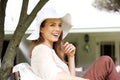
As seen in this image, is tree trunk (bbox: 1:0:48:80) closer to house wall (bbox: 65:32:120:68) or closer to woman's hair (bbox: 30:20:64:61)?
woman's hair (bbox: 30:20:64:61)

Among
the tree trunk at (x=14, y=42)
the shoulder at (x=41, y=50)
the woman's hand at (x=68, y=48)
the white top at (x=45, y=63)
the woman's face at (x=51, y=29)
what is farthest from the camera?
the tree trunk at (x=14, y=42)

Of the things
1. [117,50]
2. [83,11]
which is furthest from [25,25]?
[117,50]

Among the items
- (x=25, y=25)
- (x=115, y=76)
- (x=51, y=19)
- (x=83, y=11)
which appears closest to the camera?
(x=51, y=19)

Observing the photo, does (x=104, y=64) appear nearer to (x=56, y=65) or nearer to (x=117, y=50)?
(x=56, y=65)

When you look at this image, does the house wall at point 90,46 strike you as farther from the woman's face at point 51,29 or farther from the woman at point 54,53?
the woman's face at point 51,29

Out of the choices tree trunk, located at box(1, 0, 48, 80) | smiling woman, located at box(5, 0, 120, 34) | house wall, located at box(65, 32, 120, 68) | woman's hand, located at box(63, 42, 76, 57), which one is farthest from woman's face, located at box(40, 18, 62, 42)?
house wall, located at box(65, 32, 120, 68)

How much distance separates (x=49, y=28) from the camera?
4227 mm

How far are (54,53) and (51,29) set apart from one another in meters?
0.28

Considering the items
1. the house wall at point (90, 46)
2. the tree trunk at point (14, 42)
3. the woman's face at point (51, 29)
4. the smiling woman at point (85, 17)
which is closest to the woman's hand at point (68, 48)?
the woman's face at point (51, 29)

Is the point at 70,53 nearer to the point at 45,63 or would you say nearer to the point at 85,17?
the point at 45,63

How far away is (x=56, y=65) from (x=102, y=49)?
1074 cm

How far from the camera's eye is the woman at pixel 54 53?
3.82m

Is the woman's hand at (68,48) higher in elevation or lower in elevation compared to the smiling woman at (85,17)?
higher

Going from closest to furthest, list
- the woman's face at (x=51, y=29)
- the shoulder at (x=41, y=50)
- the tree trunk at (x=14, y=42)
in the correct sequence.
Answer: the shoulder at (x=41, y=50) → the woman's face at (x=51, y=29) → the tree trunk at (x=14, y=42)
